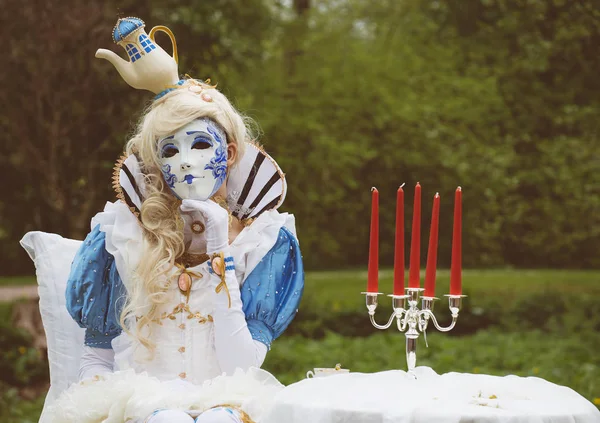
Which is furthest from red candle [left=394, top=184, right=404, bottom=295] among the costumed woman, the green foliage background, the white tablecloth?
the green foliage background

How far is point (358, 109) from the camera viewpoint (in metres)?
15.7

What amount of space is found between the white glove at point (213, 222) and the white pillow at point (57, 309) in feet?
2.45

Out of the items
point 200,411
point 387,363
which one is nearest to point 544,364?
point 387,363

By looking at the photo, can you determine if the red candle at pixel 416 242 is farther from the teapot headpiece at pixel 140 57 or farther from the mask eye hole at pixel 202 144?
the teapot headpiece at pixel 140 57

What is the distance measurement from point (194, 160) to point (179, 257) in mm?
378

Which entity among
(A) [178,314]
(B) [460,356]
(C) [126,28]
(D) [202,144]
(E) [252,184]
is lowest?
(B) [460,356]

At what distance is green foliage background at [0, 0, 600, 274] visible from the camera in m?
7.08

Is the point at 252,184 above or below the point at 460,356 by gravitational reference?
above

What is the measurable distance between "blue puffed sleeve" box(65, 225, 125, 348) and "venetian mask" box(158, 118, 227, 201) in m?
0.40

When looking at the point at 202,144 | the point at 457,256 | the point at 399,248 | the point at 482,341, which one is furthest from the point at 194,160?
the point at 482,341

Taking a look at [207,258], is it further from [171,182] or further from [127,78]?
[127,78]

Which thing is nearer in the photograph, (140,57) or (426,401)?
(426,401)

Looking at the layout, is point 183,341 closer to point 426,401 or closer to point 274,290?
point 274,290

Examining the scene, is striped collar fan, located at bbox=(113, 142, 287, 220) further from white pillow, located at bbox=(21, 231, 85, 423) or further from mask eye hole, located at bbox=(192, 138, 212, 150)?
white pillow, located at bbox=(21, 231, 85, 423)
